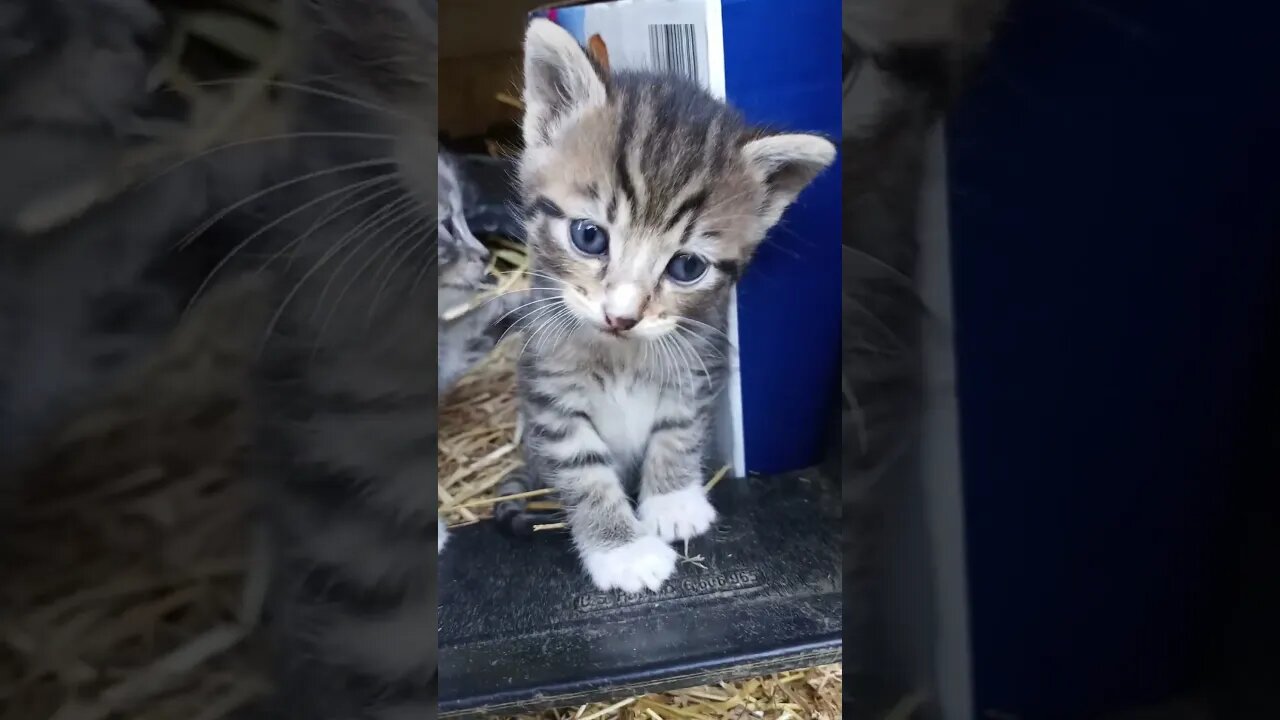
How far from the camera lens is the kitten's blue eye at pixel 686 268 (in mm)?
902

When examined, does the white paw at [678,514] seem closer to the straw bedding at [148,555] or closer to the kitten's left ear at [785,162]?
the kitten's left ear at [785,162]

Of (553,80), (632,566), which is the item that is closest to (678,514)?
(632,566)

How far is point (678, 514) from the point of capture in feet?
A: 3.35

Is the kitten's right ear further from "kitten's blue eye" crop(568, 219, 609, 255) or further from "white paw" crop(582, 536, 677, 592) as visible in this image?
"white paw" crop(582, 536, 677, 592)

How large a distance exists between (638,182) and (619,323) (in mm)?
149

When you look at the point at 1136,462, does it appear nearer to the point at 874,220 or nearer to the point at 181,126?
the point at 874,220

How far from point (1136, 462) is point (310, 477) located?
0.64 meters

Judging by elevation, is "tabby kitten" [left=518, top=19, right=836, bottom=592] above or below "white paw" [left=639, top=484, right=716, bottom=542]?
above

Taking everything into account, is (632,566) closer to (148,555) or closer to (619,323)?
(619,323)

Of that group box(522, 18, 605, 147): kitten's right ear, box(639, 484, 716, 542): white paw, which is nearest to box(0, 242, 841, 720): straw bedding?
box(522, 18, 605, 147): kitten's right ear

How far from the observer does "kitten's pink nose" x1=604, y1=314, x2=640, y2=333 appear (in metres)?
0.88

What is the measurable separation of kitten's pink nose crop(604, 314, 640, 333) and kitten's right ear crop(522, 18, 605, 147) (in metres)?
0.20

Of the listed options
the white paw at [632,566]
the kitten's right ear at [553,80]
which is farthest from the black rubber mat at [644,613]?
the kitten's right ear at [553,80]

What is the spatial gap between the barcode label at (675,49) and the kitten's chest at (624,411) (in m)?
0.38
